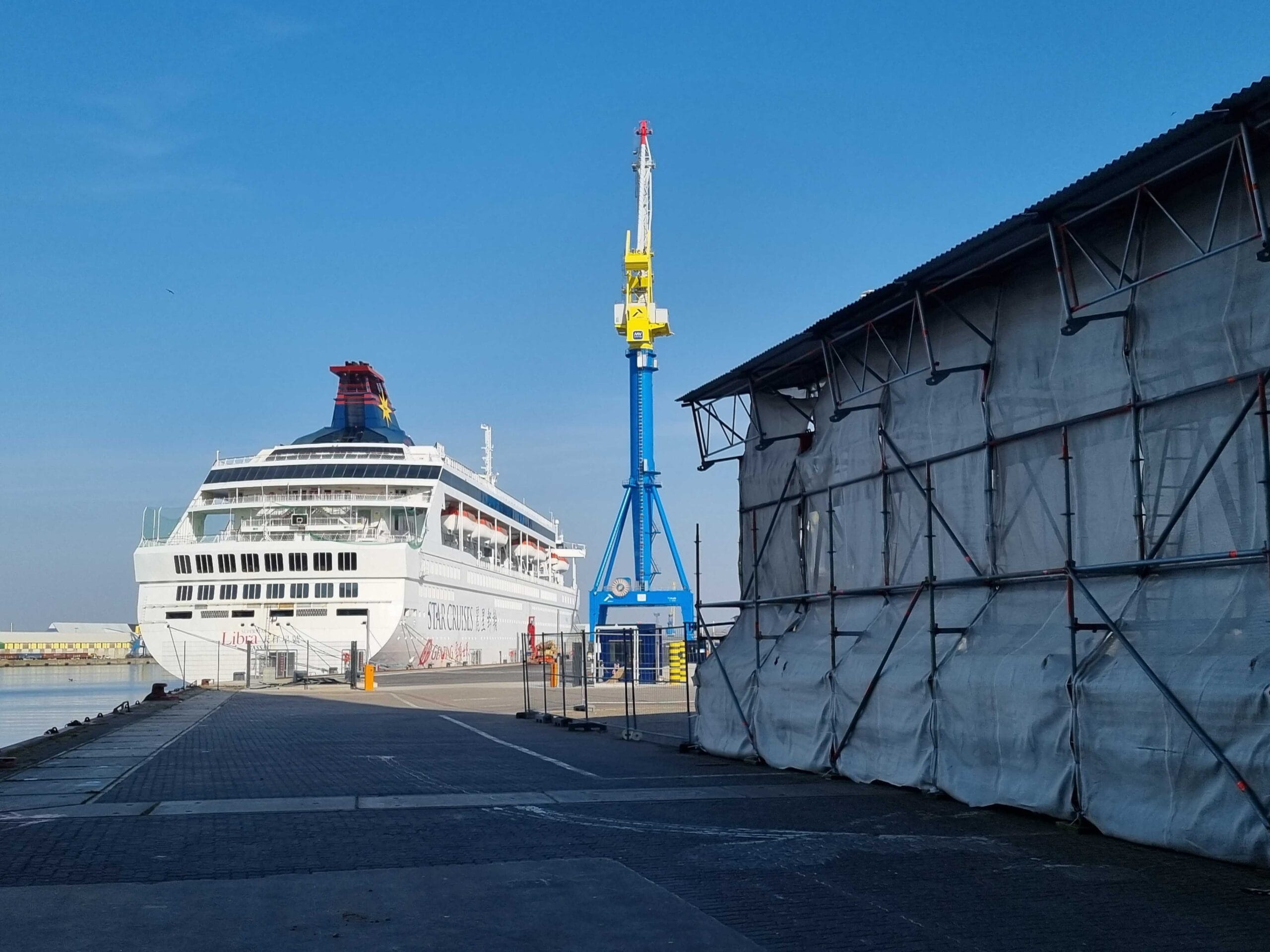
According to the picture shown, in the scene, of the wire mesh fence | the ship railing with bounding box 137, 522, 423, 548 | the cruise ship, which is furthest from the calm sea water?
the wire mesh fence

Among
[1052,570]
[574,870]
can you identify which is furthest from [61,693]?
[1052,570]

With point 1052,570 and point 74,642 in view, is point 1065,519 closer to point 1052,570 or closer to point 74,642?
point 1052,570

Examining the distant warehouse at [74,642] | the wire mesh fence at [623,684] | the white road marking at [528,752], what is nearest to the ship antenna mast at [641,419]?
the wire mesh fence at [623,684]

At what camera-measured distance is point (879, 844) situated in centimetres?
991

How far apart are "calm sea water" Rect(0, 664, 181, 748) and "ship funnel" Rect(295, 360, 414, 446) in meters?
17.3

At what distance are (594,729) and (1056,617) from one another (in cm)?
1285

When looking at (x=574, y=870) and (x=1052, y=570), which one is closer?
(x=574, y=870)

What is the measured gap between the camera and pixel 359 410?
73188mm

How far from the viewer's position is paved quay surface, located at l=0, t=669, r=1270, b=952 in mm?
6840

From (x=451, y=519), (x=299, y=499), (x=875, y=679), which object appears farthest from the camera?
(x=451, y=519)

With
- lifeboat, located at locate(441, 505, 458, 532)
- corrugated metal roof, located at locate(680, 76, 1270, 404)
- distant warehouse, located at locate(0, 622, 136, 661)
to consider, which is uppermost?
lifeboat, located at locate(441, 505, 458, 532)

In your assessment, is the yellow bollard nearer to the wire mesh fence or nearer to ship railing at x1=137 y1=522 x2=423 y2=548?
the wire mesh fence

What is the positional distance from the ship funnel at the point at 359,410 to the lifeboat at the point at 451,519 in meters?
6.10

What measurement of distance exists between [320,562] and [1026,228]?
48.8 metres
